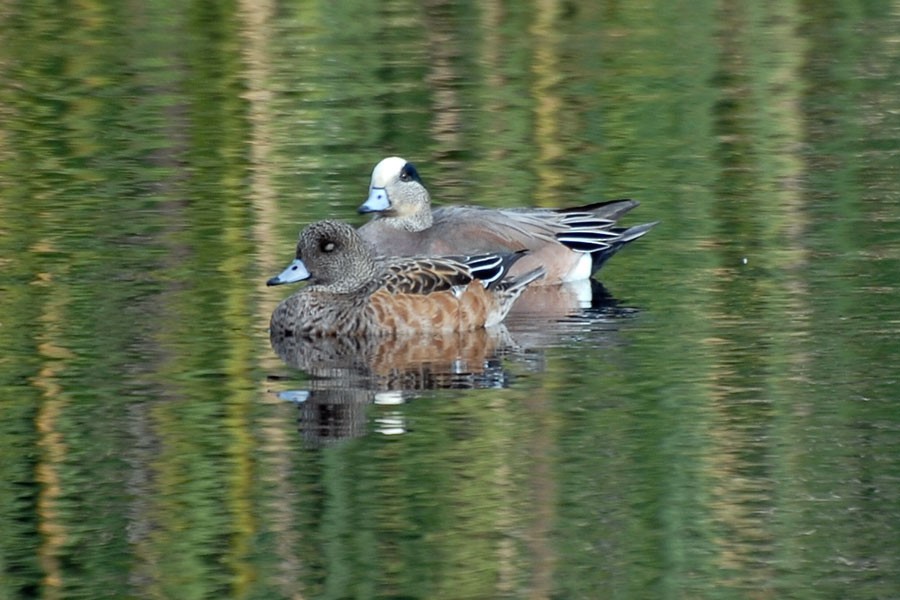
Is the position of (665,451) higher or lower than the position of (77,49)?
lower

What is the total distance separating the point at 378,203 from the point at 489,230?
26.1 inches

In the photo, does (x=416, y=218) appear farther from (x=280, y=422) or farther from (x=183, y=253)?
(x=280, y=422)

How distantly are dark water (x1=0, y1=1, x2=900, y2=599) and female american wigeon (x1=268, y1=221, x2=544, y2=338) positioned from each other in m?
0.17

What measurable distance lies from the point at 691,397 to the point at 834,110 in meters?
8.00

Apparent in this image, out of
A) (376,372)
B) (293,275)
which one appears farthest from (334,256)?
(376,372)

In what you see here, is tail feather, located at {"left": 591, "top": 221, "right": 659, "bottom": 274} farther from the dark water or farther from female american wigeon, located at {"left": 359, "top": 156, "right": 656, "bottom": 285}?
the dark water

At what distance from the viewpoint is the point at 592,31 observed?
2009cm

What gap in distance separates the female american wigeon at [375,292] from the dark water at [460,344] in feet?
0.54

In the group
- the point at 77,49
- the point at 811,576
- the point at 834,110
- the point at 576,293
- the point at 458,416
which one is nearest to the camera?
the point at 811,576

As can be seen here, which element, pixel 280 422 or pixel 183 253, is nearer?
pixel 280 422

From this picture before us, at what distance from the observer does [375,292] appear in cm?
1030

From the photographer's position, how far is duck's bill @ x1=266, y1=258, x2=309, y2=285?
10318mm

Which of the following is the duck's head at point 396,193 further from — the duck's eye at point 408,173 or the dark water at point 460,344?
the dark water at point 460,344

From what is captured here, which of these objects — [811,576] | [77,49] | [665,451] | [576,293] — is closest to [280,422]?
[665,451]
